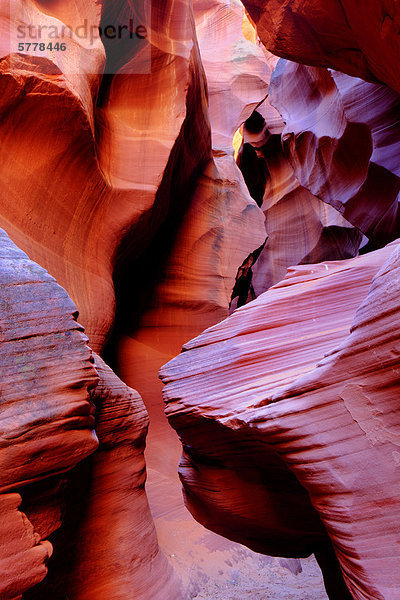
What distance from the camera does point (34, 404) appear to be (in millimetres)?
1928

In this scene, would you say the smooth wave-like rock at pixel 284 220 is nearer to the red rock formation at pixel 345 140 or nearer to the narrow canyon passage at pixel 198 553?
the red rock formation at pixel 345 140

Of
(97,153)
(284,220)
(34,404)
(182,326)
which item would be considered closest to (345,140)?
(97,153)

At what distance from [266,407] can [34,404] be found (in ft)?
3.69

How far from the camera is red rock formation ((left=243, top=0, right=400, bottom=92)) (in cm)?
356

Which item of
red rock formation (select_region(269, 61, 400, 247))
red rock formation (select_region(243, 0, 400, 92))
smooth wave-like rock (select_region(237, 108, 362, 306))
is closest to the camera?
red rock formation (select_region(243, 0, 400, 92))

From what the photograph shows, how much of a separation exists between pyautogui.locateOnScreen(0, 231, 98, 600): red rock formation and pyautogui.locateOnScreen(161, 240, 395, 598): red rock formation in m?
0.80

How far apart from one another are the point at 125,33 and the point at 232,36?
277 inches

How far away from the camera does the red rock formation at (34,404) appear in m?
1.81

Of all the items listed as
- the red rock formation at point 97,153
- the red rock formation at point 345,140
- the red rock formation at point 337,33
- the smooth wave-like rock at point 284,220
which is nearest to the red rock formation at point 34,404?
the red rock formation at point 97,153

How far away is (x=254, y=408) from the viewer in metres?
2.09

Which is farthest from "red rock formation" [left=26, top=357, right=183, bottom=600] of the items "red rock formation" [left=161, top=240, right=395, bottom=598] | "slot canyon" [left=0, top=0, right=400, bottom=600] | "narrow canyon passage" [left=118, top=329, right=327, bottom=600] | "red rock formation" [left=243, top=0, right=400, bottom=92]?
"red rock formation" [left=243, top=0, right=400, bottom=92]

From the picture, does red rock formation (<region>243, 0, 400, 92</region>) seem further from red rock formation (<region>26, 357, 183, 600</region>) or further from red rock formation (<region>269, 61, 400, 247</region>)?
red rock formation (<region>26, 357, 183, 600</region>)

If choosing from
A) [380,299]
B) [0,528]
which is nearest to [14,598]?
[0,528]

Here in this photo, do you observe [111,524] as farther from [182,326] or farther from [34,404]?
[182,326]
